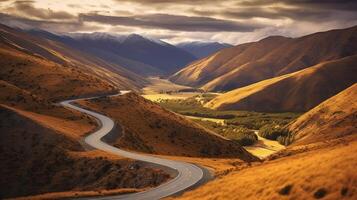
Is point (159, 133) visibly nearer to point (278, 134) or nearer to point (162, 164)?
point (162, 164)

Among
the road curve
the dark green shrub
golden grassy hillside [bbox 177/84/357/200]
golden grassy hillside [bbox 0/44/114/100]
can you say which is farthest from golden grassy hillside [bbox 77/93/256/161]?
golden grassy hillside [bbox 177/84/357/200]

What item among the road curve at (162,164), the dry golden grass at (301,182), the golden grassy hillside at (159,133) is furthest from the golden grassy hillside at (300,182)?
the golden grassy hillside at (159,133)

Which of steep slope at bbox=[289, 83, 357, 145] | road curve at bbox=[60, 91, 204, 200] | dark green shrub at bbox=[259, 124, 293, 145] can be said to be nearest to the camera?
road curve at bbox=[60, 91, 204, 200]

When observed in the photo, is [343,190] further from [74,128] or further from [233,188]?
[74,128]

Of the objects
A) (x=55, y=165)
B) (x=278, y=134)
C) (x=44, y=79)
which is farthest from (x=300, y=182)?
(x=278, y=134)

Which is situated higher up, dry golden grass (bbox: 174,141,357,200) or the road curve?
dry golden grass (bbox: 174,141,357,200)

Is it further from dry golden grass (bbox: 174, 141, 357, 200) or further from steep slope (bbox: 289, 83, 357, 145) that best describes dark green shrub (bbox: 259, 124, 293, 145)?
dry golden grass (bbox: 174, 141, 357, 200)
